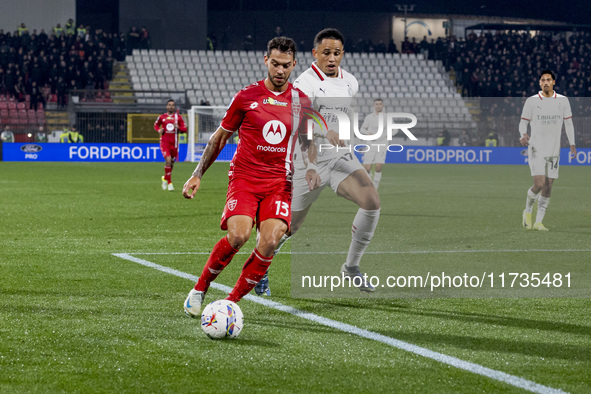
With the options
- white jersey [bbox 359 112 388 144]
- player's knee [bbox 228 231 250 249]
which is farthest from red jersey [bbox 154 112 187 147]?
player's knee [bbox 228 231 250 249]

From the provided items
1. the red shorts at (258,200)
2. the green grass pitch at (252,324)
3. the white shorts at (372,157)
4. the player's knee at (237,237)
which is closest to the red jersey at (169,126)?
the white shorts at (372,157)

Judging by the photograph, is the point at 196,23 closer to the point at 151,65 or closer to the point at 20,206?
the point at 151,65

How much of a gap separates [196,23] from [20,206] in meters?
27.8

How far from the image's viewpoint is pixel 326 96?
6984mm

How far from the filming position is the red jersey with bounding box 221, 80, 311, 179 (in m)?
5.52

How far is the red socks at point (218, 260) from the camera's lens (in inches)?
215

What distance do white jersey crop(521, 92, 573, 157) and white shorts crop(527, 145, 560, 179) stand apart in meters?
0.06

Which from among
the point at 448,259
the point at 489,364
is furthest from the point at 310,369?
the point at 448,259

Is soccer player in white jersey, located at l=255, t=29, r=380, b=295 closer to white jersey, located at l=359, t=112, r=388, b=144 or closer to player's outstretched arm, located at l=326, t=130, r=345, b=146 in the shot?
player's outstretched arm, located at l=326, t=130, r=345, b=146

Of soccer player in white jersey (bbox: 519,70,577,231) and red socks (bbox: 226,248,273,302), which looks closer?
red socks (bbox: 226,248,273,302)

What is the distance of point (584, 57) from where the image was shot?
41156mm

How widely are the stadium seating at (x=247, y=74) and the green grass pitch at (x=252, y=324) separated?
2587cm

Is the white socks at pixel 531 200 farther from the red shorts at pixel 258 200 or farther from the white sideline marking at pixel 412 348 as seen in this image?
the red shorts at pixel 258 200

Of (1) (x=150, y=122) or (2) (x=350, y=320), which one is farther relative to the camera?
(1) (x=150, y=122)
